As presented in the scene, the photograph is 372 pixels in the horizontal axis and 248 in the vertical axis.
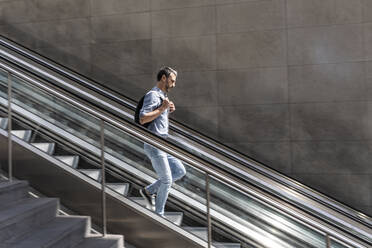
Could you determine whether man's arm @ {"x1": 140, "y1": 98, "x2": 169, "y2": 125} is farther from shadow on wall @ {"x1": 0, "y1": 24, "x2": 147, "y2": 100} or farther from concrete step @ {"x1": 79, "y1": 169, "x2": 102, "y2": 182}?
shadow on wall @ {"x1": 0, "y1": 24, "x2": 147, "y2": 100}

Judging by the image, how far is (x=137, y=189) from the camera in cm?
291

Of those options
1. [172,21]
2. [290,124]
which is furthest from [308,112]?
[172,21]

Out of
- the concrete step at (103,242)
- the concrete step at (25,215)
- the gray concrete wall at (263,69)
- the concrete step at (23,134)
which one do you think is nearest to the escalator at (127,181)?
the concrete step at (23,134)

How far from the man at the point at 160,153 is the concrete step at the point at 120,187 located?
13 centimetres

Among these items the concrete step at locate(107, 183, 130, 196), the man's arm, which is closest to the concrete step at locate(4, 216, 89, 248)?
the concrete step at locate(107, 183, 130, 196)

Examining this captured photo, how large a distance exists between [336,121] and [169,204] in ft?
9.93

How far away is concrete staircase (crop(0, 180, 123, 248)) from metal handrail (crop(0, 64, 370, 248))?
2.43ft

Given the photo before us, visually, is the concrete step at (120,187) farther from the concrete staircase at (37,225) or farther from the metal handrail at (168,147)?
the metal handrail at (168,147)

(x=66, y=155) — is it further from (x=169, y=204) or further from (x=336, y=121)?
(x=336, y=121)

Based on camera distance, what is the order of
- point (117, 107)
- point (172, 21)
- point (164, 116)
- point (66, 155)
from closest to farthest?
point (164, 116), point (66, 155), point (117, 107), point (172, 21)

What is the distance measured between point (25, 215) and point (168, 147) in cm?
102

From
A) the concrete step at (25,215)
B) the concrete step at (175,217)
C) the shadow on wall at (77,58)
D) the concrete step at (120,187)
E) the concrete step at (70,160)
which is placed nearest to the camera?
the concrete step at (25,215)

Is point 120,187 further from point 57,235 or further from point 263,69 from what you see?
point 263,69

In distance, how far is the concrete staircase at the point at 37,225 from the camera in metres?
2.33
